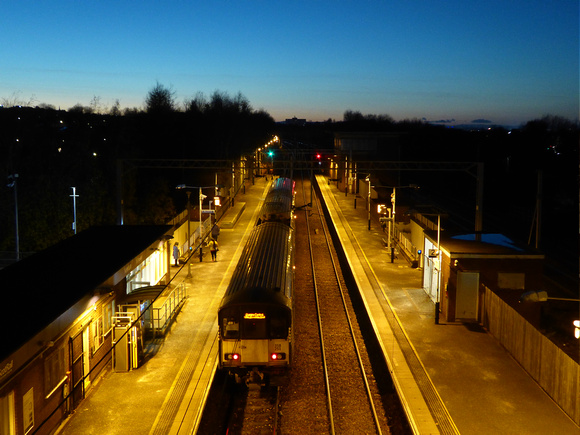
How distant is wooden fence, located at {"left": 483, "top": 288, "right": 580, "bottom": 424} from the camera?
10.3m

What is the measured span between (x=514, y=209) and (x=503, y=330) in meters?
41.9

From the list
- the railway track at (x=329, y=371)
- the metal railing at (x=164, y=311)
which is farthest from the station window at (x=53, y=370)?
the metal railing at (x=164, y=311)

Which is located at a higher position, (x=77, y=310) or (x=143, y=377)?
(x=77, y=310)

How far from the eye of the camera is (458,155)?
8925cm

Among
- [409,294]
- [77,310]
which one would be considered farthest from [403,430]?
[409,294]

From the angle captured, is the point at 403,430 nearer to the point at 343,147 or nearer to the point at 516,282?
the point at 516,282

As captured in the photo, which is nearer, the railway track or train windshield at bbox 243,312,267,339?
the railway track

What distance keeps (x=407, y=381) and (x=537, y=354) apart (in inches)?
112

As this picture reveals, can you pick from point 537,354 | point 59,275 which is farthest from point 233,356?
point 537,354

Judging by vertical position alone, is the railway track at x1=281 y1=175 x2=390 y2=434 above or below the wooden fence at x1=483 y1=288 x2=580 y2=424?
below

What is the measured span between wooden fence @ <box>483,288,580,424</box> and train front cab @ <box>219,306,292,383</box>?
5275mm

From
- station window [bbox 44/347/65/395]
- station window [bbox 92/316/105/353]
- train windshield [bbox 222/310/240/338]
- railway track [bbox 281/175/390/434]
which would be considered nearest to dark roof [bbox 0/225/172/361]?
station window [bbox 44/347/65/395]

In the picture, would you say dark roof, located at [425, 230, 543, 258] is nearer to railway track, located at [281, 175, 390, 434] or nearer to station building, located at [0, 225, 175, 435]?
railway track, located at [281, 175, 390, 434]

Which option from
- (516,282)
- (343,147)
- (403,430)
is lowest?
(403,430)
